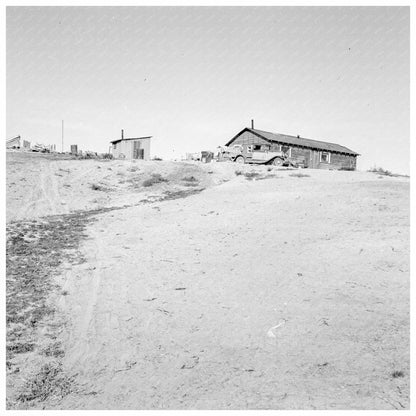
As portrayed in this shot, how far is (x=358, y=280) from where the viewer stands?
7203 millimetres

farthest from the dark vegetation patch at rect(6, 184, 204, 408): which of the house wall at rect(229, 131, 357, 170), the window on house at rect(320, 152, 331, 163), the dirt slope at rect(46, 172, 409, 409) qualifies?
the window on house at rect(320, 152, 331, 163)

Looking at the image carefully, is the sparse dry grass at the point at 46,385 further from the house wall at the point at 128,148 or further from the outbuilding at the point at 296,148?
the outbuilding at the point at 296,148

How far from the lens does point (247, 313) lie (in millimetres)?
6406

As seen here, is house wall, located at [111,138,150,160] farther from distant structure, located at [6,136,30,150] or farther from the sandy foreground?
the sandy foreground

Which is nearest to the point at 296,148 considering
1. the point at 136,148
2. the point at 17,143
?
the point at 136,148

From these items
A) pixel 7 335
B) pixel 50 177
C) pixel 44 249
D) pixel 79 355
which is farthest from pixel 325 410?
pixel 50 177

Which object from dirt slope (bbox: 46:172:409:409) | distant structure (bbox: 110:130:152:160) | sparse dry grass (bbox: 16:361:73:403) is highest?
distant structure (bbox: 110:130:152:160)

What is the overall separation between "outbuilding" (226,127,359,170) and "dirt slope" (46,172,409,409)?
27.1m

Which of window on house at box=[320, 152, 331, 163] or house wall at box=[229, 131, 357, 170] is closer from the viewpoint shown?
house wall at box=[229, 131, 357, 170]

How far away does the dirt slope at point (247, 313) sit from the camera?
448 centimetres

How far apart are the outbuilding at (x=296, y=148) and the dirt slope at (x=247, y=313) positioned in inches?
1068

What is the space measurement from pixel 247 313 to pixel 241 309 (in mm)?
180

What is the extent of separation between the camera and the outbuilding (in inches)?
1565

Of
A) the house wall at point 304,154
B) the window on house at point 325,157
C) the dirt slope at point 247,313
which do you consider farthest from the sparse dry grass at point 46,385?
the window on house at point 325,157
